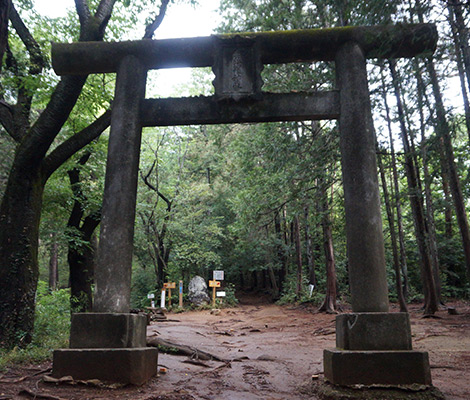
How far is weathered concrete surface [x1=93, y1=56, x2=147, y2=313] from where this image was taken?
478cm

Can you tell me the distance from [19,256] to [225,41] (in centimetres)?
536

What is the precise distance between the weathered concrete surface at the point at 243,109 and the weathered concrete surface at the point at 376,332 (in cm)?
281

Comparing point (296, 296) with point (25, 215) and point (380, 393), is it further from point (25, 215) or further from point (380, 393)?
point (380, 393)

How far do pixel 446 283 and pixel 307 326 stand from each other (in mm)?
10559

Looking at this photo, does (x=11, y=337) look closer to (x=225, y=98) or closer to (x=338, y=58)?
(x=225, y=98)

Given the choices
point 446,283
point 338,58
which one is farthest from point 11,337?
point 446,283

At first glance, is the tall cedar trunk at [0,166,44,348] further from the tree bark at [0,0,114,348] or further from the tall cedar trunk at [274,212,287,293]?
the tall cedar trunk at [274,212,287,293]

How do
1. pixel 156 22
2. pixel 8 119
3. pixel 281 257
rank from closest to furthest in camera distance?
pixel 8 119, pixel 156 22, pixel 281 257

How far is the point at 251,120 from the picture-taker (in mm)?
5344

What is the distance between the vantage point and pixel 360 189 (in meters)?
4.77

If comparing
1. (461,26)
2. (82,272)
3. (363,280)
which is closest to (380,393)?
(363,280)

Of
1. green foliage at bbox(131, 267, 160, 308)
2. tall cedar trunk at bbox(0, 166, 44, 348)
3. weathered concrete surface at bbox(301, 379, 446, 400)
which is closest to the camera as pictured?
weathered concrete surface at bbox(301, 379, 446, 400)

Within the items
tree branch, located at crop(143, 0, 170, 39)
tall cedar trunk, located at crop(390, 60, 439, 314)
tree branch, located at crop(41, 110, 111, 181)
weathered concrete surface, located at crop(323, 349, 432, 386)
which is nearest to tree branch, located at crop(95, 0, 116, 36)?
tree branch, located at crop(143, 0, 170, 39)

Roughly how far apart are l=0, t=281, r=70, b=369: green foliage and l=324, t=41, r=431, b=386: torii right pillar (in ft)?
15.3
